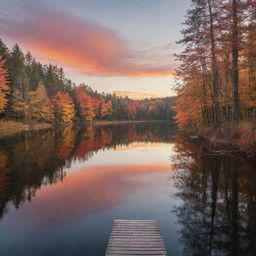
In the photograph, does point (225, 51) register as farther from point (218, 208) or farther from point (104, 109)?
point (104, 109)

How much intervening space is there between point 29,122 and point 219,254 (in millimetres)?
49994

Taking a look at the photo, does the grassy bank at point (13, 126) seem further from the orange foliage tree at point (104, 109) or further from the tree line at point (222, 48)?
the orange foliage tree at point (104, 109)

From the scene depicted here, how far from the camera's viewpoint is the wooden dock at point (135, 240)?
4.98 meters

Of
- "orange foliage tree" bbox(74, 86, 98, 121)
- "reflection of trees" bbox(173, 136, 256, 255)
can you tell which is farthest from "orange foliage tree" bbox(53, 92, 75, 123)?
"reflection of trees" bbox(173, 136, 256, 255)

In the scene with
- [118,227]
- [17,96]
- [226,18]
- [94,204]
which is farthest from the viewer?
[17,96]

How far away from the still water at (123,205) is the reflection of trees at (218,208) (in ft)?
0.08

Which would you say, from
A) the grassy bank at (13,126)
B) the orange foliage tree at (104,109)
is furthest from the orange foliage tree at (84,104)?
the grassy bank at (13,126)

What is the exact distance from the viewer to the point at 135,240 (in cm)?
546

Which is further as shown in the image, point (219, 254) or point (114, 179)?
point (114, 179)

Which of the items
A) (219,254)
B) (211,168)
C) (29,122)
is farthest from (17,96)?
(219,254)

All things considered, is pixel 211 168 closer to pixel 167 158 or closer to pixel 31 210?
pixel 167 158

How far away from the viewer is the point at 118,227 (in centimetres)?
629

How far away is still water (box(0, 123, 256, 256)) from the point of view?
18.9 ft

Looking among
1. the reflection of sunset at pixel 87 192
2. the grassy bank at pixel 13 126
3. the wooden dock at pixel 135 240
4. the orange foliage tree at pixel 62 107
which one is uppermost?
the orange foliage tree at pixel 62 107
